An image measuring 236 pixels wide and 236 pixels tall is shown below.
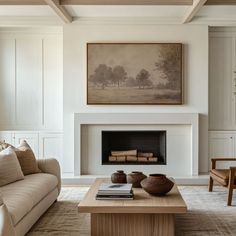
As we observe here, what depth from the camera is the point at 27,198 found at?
3.47 metres

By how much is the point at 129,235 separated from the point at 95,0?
3.24 metres

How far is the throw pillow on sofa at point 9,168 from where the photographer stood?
3945 mm

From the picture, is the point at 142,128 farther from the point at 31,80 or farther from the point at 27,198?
the point at 27,198

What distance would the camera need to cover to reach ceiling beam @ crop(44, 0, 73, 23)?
5155mm

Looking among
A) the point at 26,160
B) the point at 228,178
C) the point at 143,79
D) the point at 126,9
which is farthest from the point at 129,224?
the point at 126,9

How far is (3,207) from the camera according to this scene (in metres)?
2.63

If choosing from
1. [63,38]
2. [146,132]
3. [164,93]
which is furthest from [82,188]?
[63,38]

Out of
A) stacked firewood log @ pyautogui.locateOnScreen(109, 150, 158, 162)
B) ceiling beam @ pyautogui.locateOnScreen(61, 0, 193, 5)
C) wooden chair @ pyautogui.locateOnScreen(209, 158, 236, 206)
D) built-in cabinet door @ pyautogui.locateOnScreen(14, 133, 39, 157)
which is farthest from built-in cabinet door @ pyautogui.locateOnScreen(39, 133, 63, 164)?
wooden chair @ pyautogui.locateOnScreen(209, 158, 236, 206)

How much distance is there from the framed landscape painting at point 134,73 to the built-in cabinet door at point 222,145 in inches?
37.7

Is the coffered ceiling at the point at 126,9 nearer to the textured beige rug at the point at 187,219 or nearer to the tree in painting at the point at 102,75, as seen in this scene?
the tree in painting at the point at 102,75

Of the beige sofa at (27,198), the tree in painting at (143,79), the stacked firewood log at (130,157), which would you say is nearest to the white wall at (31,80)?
the stacked firewood log at (130,157)

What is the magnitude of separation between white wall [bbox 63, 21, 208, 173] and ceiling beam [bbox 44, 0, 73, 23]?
10.1 inches

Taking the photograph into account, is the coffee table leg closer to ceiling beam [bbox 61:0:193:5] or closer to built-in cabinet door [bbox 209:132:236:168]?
ceiling beam [bbox 61:0:193:5]

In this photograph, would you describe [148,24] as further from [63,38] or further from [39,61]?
[39,61]
